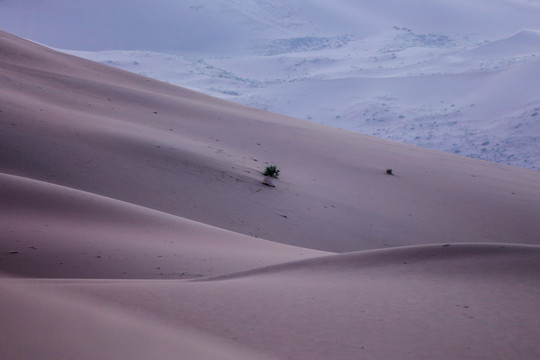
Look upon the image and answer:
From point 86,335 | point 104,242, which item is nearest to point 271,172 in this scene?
point 104,242

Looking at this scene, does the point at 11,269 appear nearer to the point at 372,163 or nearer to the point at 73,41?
the point at 372,163

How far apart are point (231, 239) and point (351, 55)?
32.9 metres

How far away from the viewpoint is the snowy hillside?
23.3 metres

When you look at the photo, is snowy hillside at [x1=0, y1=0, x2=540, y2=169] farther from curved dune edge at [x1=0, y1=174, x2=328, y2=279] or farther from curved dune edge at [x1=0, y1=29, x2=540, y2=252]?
curved dune edge at [x1=0, y1=174, x2=328, y2=279]

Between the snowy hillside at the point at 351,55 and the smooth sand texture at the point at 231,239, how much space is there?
12066 mm

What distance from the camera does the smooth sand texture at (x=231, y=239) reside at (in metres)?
2.11

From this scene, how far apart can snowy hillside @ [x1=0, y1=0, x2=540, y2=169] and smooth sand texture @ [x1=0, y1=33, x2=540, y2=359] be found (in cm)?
1207

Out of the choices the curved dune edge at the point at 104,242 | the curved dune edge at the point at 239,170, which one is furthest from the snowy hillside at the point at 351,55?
the curved dune edge at the point at 104,242

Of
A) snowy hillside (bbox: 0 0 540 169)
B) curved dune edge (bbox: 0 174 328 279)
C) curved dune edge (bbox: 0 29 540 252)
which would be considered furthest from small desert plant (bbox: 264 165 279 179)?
snowy hillside (bbox: 0 0 540 169)

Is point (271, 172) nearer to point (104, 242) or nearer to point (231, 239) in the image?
point (231, 239)

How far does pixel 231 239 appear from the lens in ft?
16.1

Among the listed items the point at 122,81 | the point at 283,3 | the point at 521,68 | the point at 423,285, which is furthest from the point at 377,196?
the point at 283,3

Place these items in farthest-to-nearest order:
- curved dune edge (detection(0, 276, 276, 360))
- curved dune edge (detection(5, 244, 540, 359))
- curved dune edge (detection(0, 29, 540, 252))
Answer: curved dune edge (detection(0, 29, 540, 252))
curved dune edge (detection(5, 244, 540, 359))
curved dune edge (detection(0, 276, 276, 360))

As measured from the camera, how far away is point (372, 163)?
9.95 metres
